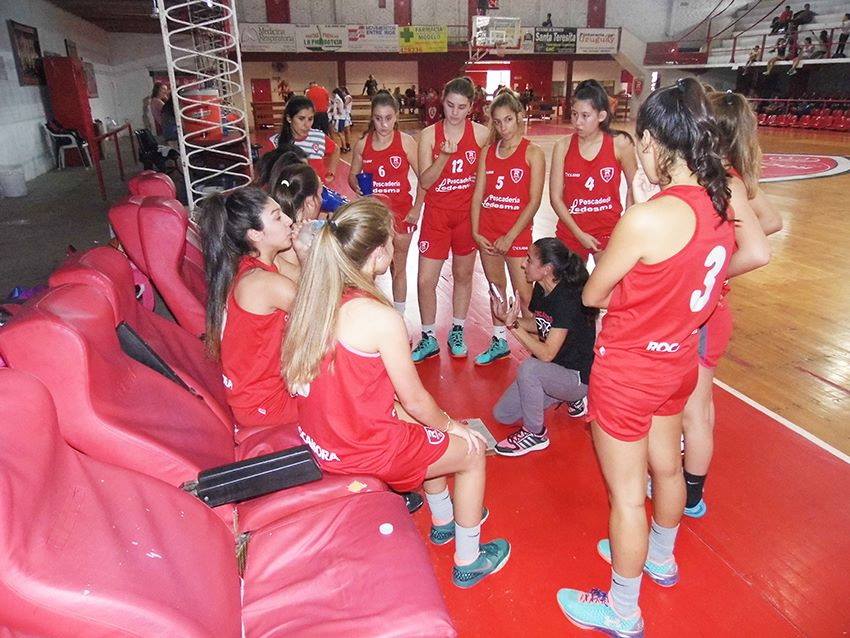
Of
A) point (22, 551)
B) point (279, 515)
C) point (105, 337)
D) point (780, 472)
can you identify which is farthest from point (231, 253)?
point (780, 472)

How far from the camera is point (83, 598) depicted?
2.96 ft

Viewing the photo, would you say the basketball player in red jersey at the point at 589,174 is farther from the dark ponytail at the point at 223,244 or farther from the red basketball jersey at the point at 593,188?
the dark ponytail at the point at 223,244

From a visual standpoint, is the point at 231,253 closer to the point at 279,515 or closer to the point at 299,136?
the point at 279,515

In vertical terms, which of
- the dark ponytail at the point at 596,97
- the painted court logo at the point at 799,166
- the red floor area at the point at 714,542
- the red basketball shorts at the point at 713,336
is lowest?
the red floor area at the point at 714,542

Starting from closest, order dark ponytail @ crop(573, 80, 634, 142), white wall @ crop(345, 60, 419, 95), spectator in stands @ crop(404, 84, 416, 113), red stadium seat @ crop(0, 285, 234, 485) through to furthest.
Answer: red stadium seat @ crop(0, 285, 234, 485) < dark ponytail @ crop(573, 80, 634, 142) < spectator in stands @ crop(404, 84, 416, 113) < white wall @ crop(345, 60, 419, 95)

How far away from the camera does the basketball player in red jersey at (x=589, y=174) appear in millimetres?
2996


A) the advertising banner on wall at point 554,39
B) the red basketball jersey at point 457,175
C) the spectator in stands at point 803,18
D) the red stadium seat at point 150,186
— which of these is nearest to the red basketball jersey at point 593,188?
the red basketball jersey at point 457,175

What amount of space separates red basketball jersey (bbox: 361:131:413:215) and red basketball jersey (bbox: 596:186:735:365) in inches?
90.6

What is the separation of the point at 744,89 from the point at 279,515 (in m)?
25.1

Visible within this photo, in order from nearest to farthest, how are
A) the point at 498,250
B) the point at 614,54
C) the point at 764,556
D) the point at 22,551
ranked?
1. the point at 22,551
2. the point at 764,556
3. the point at 498,250
4. the point at 614,54

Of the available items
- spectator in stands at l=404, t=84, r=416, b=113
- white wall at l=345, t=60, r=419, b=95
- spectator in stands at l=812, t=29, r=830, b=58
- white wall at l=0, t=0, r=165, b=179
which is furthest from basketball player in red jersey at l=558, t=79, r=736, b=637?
white wall at l=345, t=60, r=419, b=95

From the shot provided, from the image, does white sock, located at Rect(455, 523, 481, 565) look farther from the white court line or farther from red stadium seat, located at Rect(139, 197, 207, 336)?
the white court line

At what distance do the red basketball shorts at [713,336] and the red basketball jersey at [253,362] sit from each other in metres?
1.42

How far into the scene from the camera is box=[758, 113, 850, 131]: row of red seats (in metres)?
16.4
